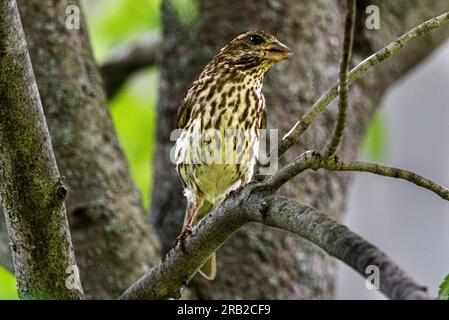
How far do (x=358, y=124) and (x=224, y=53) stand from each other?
3.36ft

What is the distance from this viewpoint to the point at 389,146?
22.7 feet

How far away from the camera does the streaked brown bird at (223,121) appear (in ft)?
14.7

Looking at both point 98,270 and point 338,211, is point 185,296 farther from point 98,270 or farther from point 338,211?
point 338,211

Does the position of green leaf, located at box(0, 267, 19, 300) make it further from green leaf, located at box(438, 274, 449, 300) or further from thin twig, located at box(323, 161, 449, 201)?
green leaf, located at box(438, 274, 449, 300)

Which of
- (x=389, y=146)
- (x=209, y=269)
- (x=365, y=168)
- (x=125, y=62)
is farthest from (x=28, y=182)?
(x=389, y=146)

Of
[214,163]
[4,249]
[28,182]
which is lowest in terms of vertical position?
[4,249]

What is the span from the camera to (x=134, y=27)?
22.2 ft

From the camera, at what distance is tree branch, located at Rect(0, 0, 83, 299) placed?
295 cm

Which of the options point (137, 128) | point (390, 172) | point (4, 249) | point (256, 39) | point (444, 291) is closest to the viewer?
point (444, 291)

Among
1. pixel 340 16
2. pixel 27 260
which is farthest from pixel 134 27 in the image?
pixel 27 260

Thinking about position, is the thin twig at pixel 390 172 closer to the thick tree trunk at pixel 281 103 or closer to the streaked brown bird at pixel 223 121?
the streaked brown bird at pixel 223 121

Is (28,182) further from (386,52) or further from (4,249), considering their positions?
(386,52)

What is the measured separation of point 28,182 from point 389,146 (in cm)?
431

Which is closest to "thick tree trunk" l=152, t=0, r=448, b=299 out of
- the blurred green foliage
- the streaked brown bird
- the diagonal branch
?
the streaked brown bird
